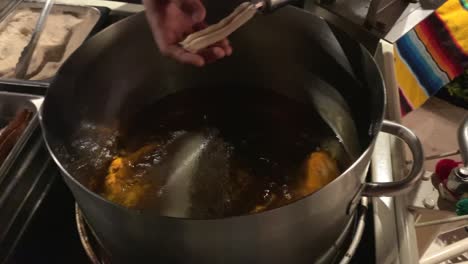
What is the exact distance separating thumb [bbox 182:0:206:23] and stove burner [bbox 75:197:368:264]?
1.16 ft

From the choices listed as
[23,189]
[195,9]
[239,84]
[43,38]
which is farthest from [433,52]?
[23,189]

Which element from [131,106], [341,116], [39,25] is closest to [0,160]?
[131,106]

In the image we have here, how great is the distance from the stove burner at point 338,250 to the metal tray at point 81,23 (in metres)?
0.40

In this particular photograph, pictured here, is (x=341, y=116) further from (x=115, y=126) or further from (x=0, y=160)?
(x=0, y=160)

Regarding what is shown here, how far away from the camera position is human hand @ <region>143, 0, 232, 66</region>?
0.66m

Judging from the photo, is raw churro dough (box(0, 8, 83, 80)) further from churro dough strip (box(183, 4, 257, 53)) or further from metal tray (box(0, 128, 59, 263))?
churro dough strip (box(183, 4, 257, 53))

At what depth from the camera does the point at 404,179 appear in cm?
50

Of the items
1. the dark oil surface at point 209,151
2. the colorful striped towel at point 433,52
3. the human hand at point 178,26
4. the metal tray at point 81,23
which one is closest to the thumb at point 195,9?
the human hand at point 178,26

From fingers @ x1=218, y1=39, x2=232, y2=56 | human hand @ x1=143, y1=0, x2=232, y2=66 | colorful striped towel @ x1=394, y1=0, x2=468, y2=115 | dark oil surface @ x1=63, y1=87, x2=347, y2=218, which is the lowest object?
colorful striped towel @ x1=394, y1=0, x2=468, y2=115

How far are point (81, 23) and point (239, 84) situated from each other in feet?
1.27

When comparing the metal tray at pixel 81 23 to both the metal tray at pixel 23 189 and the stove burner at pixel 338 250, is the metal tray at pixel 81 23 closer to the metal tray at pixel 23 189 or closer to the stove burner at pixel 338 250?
the metal tray at pixel 23 189

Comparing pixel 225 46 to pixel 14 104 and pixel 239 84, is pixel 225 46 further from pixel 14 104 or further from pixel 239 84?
pixel 14 104

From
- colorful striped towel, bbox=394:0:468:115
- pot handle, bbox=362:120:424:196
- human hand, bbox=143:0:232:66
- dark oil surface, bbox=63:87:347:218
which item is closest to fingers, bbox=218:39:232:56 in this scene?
human hand, bbox=143:0:232:66

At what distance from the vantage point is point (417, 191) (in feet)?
2.33
